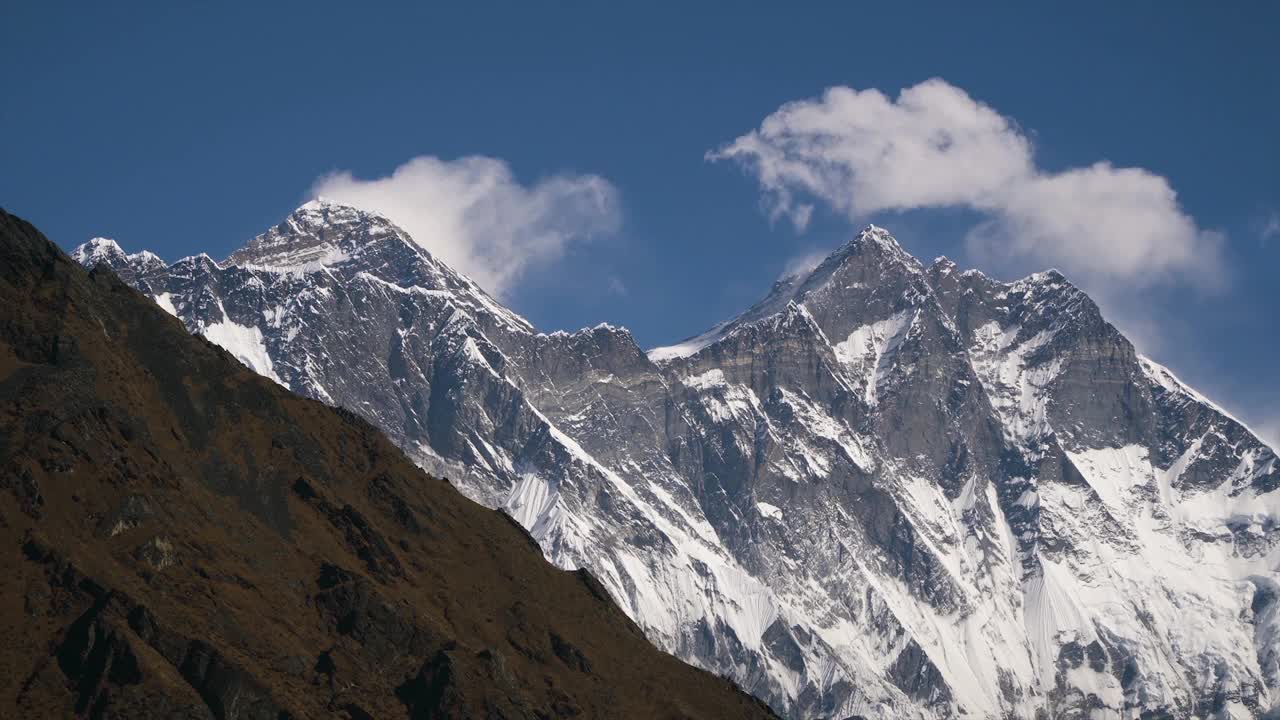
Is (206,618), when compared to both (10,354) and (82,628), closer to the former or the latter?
(82,628)

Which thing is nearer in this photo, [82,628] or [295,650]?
[82,628]

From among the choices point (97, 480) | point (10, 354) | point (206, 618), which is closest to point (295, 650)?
point (206, 618)

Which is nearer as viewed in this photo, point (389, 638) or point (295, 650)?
point (295, 650)

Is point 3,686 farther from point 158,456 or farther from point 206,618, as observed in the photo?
point 158,456

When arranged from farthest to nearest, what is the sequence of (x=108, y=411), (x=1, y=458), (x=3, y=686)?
(x=108, y=411) → (x=1, y=458) → (x=3, y=686)

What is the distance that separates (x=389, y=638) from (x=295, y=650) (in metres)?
13.6

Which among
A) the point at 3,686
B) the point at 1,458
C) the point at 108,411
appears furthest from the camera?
the point at 108,411

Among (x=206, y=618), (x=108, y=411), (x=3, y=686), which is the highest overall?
(x=108, y=411)

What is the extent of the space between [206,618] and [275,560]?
1998cm

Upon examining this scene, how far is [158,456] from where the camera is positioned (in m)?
194

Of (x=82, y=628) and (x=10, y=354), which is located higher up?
(x=10, y=354)

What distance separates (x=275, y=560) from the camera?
198 metres

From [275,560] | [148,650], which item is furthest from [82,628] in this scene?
[275,560]

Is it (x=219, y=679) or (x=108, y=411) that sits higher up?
(x=108, y=411)
